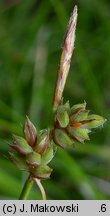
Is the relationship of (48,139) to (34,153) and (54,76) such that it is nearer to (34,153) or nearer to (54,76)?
(34,153)

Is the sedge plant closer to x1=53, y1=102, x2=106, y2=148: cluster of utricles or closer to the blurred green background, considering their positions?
x1=53, y1=102, x2=106, y2=148: cluster of utricles

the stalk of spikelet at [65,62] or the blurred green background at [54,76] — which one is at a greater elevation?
the blurred green background at [54,76]

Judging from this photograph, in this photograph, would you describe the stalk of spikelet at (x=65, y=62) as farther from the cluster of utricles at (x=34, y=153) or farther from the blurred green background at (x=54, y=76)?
the blurred green background at (x=54, y=76)

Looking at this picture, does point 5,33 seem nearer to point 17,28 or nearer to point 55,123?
point 17,28

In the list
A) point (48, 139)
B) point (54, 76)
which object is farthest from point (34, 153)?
point (54, 76)

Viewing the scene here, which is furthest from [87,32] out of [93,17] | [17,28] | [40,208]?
[40,208]

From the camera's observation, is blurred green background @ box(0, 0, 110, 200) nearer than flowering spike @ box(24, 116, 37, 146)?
No

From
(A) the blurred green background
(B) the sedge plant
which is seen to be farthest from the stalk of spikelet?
(A) the blurred green background

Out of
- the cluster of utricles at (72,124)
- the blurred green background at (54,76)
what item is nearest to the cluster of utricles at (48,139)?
the cluster of utricles at (72,124)
